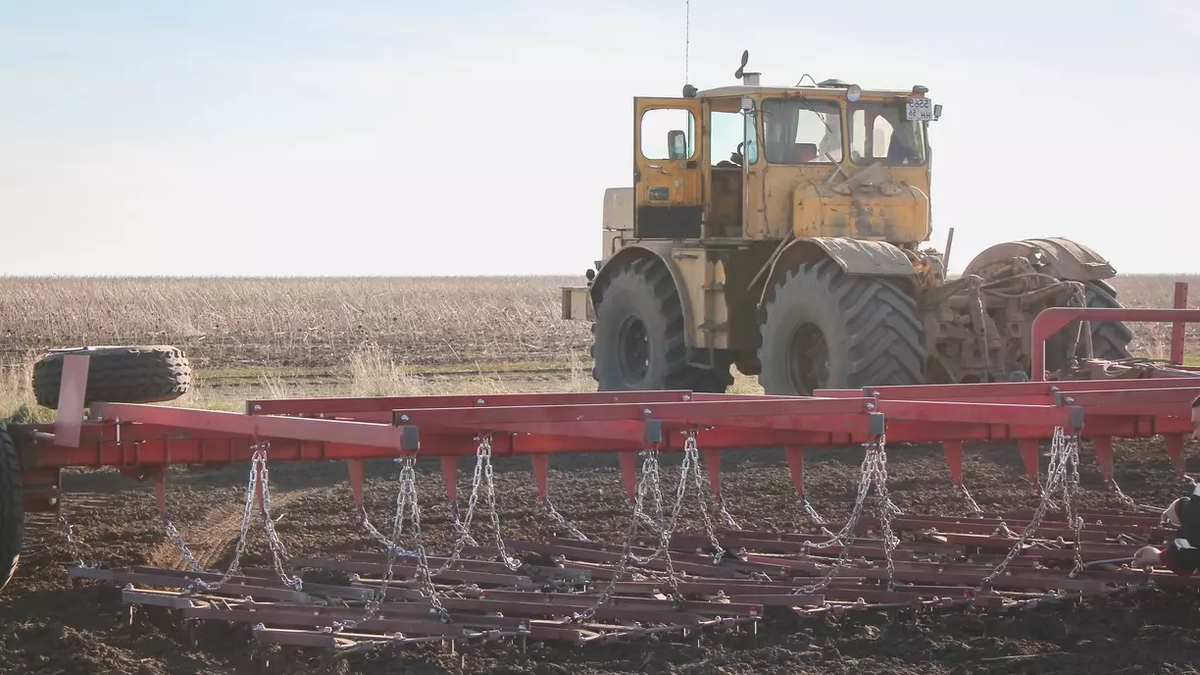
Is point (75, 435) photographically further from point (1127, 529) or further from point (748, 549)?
point (1127, 529)

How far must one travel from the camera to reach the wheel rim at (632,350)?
41.3 ft

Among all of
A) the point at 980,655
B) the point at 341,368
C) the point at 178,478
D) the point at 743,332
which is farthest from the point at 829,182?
the point at 341,368

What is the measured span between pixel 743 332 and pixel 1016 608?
5522 millimetres

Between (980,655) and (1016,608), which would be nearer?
(980,655)

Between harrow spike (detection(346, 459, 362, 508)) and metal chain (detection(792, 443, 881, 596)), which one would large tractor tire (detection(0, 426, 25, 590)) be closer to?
harrow spike (detection(346, 459, 362, 508))

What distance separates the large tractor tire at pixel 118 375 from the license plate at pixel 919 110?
612 cm

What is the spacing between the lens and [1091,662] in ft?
16.6

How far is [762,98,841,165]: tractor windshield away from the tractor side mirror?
1013 mm

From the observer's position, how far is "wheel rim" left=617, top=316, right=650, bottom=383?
12.6 m

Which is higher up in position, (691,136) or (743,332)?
(691,136)

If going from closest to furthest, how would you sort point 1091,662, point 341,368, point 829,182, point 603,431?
point 1091,662
point 603,431
point 829,182
point 341,368

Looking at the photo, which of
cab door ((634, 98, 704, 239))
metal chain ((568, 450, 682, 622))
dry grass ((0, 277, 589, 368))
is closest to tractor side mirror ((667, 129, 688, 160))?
cab door ((634, 98, 704, 239))

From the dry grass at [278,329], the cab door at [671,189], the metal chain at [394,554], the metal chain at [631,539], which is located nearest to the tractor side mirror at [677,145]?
the cab door at [671,189]

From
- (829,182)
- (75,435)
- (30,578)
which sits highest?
(829,182)
